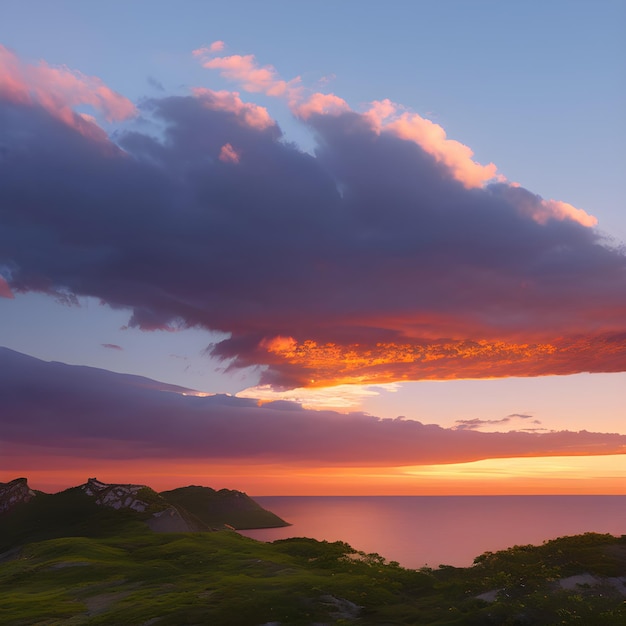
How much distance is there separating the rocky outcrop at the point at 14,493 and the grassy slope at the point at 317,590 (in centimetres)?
10678

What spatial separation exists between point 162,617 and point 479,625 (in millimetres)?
26415

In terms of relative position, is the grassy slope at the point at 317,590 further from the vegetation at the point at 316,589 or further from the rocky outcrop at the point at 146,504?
the rocky outcrop at the point at 146,504

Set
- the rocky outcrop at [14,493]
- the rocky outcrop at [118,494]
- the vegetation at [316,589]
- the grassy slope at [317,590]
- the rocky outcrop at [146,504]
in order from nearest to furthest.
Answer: the grassy slope at [317,590] → the vegetation at [316,589] → the rocky outcrop at [146,504] → the rocky outcrop at [118,494] → the rocky outcrop at [14,493]

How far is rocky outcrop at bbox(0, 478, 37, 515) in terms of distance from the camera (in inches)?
7156

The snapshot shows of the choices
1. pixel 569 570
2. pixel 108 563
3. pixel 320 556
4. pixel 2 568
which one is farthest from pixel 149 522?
pixel 569 570

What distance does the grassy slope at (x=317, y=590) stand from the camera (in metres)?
47.1

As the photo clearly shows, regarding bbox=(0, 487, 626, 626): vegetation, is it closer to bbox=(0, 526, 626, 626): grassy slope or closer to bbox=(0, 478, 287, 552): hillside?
bbox=(0, 526, 626, 626): grassy slope

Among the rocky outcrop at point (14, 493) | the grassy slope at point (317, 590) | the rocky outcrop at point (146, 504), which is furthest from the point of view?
the rocky outcrop at point (14, 493)

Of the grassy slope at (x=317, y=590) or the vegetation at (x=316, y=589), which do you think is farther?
the vegetation at (x=316, y=589)

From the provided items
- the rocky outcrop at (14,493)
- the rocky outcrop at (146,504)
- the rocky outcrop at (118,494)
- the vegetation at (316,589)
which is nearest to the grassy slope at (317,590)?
the vegetation at (316,589)

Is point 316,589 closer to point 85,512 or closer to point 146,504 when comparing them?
point 146,504

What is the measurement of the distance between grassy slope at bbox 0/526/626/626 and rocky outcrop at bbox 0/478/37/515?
106779 millimetres

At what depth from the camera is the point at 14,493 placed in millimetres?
185750

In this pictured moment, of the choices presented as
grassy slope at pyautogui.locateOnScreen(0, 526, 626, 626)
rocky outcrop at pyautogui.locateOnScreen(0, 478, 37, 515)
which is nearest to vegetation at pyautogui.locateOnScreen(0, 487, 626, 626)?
grassy slope at pyautogui.locateOnScreen(0, 526, 626, 626)
